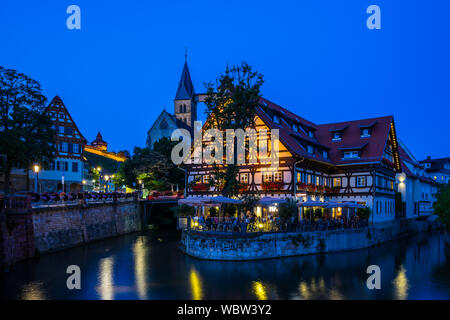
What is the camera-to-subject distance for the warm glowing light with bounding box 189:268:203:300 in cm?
1856

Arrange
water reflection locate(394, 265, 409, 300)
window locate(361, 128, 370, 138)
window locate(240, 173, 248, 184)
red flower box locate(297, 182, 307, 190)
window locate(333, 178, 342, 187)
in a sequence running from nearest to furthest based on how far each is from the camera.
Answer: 1. water reflection locate(394, 265, 409, 300)
2. red flower box locate(297, 182, 307, 190)
3. window locate(240, 173, 248, 184)
4. window locate(333, 178, 342, 187)
5. window locate(361, 128, 370, 138)

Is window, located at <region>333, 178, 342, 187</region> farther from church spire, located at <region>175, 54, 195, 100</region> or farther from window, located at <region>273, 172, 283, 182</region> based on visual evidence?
church spire, located at <region>175, 54, 195, 100</region>

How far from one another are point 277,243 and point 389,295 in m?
10.2

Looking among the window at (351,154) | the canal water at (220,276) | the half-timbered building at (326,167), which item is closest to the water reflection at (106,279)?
the canal water at (220,276)

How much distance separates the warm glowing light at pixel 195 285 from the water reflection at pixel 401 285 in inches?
364

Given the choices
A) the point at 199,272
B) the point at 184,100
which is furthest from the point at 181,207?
the point at 184,100

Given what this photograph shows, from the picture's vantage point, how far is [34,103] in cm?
4262

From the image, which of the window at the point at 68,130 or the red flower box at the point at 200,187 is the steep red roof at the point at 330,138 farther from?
the window at the point at 68,130

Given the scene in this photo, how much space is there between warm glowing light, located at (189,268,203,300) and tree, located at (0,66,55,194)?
78.2 ft

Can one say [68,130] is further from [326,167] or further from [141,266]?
[141,266]

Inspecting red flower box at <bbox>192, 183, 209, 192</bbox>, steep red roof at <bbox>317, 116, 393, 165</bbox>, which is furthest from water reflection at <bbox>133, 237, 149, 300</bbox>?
steep red roof at <bbox>317, 116, 393, 165</bbox>

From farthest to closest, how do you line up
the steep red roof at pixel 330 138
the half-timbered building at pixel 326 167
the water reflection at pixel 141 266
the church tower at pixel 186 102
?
the church tower at pixel 186 102 → the steep red roof at pixel 330 138 → the half-timbered building at pixel 326 167 → the water reflection at pixel 141 266

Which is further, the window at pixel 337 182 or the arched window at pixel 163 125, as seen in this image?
the arched window at pixel 163 125

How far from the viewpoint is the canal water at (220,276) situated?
19250 mm
